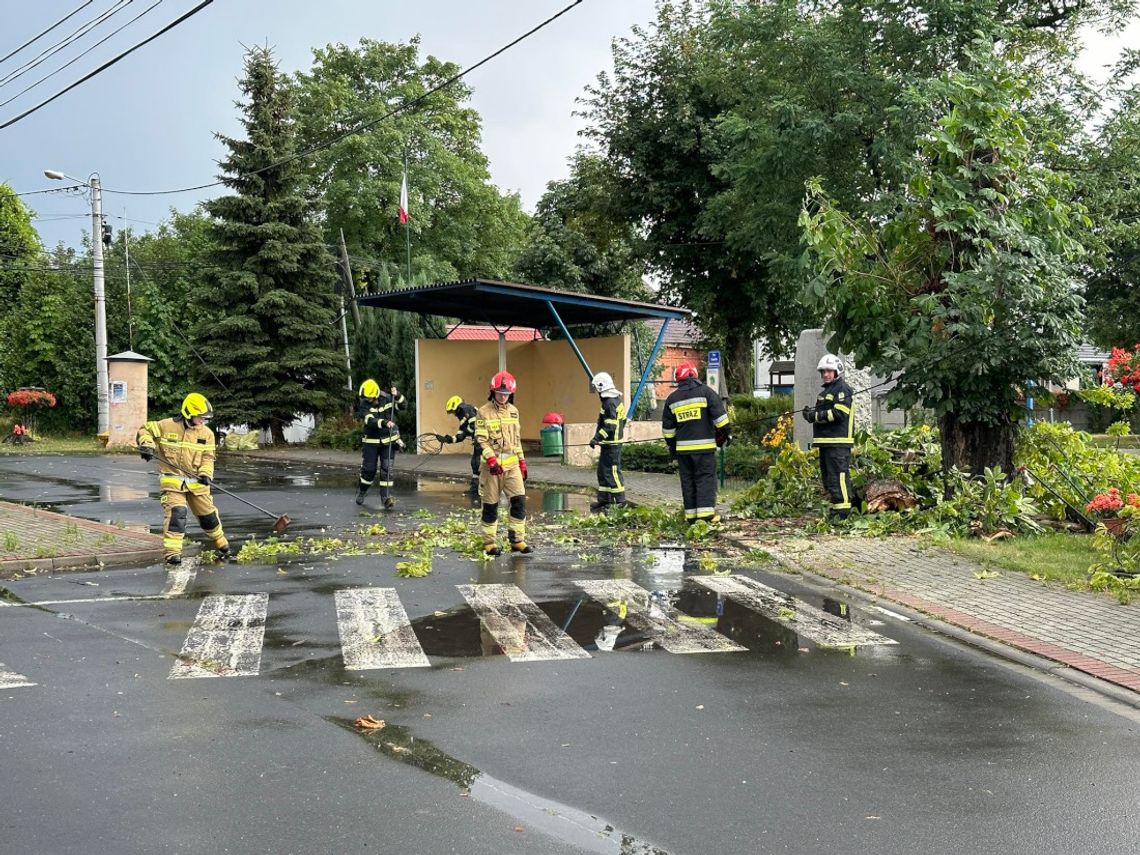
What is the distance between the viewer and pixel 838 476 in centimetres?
1288

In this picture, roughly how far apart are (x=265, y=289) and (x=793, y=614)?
91.7ft

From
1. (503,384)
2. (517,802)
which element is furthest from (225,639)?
(503,384)

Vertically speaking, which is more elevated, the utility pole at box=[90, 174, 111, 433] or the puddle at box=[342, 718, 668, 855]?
the utility pole at box=[90, 174, 111, 433]

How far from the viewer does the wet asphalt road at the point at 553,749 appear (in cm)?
439

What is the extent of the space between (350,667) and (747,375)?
2841cm

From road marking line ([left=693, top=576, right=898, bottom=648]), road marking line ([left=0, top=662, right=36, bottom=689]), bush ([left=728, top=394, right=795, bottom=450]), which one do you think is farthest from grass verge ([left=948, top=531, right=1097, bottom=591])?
bush ([left=728, top=394, right=795, bottom=450])

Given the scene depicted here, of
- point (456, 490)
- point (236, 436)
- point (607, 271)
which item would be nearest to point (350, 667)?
point (456, 490)

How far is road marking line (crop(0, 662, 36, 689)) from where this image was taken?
6.48 meters

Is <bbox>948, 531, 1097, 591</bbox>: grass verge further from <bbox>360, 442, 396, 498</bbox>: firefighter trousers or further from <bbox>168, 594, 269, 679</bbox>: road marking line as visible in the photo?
<bbox>360, 442, 396, 498</bbox>: firefighter trousers

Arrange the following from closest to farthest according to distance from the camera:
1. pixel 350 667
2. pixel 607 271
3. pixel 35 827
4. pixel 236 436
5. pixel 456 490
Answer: pixel 35 827, pixel 350 667, pixel 456 490, pixel 236 436, pixel 607 271

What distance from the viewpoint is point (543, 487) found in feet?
66.3

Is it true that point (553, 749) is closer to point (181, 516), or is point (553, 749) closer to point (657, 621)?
point (657, 621)

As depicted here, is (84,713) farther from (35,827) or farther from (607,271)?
(607,271)

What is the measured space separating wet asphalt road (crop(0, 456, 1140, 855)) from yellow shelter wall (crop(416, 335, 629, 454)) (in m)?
19.8
